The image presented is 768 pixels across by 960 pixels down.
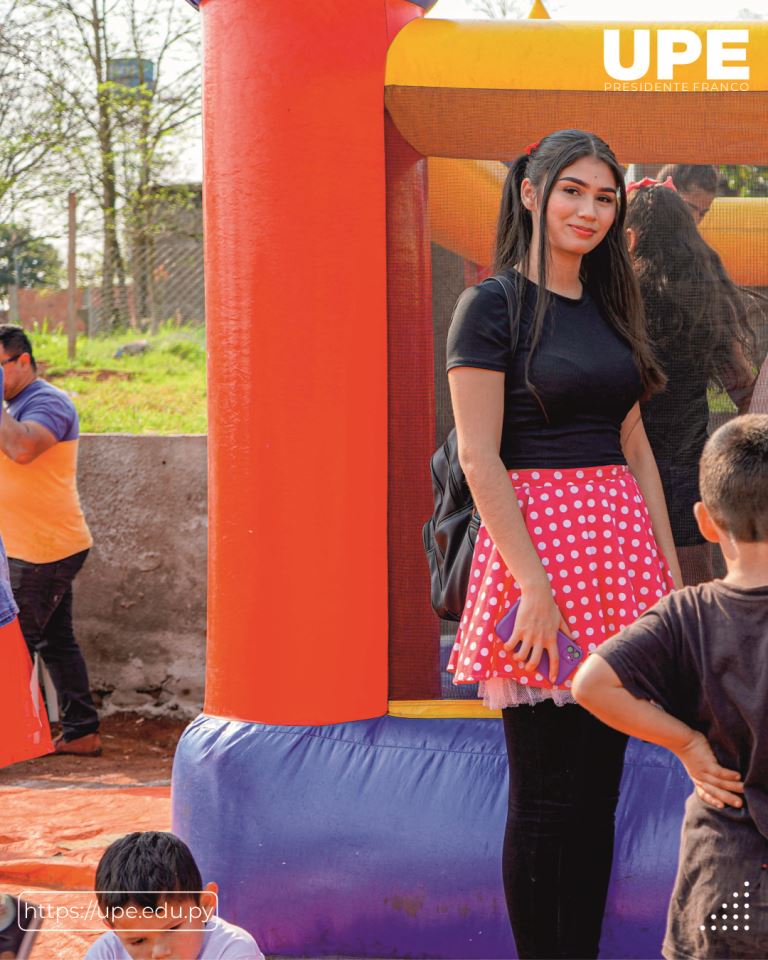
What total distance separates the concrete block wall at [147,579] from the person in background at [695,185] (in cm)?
315

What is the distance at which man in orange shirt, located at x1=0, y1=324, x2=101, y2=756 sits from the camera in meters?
5.08

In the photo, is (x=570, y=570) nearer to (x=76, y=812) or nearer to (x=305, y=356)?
(x=305, y=356)

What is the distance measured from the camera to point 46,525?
5.22 metres

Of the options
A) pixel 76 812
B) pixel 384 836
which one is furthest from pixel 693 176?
pixel 76 812

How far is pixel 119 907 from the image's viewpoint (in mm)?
1987

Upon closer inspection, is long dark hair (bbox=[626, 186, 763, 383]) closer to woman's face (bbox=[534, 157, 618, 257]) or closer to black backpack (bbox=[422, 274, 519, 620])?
woman's face (bbox=[534, 157, 618, 257])

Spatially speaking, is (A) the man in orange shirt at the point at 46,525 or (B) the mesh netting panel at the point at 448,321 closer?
(B) the mesh netting panel at the point at 448,321

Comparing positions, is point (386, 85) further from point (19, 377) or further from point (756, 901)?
point (19, 377)

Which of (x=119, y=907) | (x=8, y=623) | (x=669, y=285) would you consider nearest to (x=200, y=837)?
(x=8, y=623)

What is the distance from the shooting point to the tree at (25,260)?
1247cm

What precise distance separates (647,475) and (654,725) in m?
0.90

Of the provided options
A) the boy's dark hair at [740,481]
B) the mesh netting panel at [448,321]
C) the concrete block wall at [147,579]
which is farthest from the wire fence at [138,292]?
the boy's dark hair at [740,481]

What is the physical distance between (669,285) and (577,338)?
2.56 ft

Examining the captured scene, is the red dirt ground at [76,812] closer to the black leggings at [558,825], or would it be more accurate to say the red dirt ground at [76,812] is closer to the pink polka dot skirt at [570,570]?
the black leggings at [558,825]
